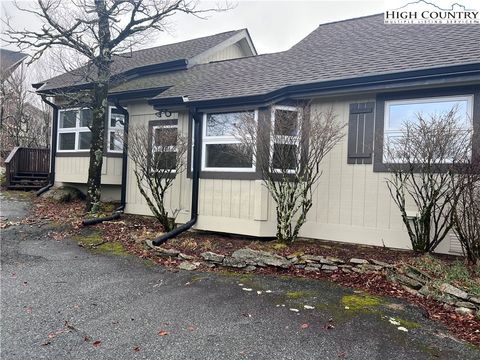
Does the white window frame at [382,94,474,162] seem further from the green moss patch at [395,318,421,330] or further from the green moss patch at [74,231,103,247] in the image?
the green moss patch at [74,231,103,247]

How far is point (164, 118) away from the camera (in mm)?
10078

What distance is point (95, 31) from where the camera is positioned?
10.5 metres

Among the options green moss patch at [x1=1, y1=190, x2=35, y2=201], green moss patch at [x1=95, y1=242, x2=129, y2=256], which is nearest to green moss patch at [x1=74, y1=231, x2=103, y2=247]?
green moss patch at [x1=95, y1=242, x2=129, y2=256]

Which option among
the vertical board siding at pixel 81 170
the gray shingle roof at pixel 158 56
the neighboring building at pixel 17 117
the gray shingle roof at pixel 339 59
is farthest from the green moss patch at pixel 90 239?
the neighboring building at pixel 17 117

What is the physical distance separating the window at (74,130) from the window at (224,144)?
5665 mm

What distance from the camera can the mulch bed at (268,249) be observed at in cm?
453

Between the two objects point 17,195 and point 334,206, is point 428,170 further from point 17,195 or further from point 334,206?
point 17,195

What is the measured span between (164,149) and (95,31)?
15.9ft

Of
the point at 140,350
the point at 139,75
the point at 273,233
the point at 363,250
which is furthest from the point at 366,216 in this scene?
the point at 139,75

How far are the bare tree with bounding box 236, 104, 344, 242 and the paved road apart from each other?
5.34 ft

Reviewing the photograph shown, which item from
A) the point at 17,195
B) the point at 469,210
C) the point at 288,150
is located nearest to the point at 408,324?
the point at 469,210

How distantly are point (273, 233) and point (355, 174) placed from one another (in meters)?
2.03

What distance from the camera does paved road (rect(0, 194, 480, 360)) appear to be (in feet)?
11.8

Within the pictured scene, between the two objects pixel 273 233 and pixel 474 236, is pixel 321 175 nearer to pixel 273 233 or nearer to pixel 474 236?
pixel 273 233
